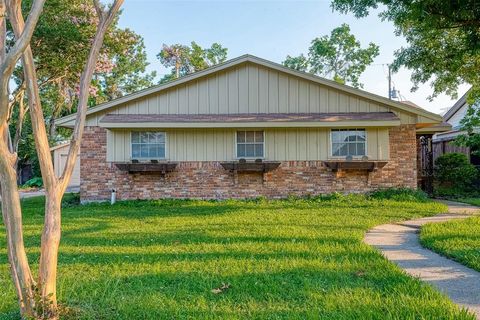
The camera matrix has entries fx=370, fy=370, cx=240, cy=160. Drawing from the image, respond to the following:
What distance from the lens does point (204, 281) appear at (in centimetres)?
393

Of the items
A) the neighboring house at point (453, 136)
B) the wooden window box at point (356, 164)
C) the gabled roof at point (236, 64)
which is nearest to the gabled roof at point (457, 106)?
the neighboring house at point (453, 136)

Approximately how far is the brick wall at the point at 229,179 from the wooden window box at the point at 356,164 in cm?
38

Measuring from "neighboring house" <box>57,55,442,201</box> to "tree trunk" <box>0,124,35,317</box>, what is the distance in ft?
28.4

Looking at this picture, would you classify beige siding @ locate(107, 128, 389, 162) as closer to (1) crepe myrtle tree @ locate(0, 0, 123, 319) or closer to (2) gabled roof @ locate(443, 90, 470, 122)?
(1) crepe myrtle tree @ locate(0, 0, 123, 319)

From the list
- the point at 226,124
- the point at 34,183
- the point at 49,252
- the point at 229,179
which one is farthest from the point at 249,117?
the point at 34,183

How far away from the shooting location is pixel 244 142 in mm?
11758

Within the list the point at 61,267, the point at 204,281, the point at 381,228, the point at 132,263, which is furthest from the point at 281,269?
the point at 381,228

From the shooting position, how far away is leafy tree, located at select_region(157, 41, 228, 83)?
34688 millimetres

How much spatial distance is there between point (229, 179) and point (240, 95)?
2.72 meters

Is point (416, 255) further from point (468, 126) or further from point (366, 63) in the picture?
point (366, 63)

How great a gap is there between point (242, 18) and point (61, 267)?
11073mm

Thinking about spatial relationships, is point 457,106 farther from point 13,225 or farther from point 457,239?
point 13,225

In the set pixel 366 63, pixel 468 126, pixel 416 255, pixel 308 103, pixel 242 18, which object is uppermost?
pixel 366 63

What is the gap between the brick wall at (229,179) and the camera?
11.6 meters
